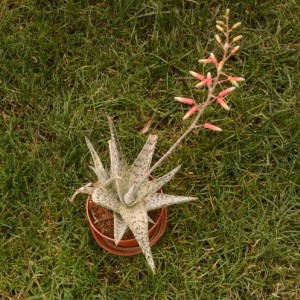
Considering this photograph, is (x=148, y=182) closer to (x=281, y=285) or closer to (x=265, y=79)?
(x=281, y=285)

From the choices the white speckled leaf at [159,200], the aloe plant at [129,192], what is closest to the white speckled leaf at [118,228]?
the aloe plant at [129,192]

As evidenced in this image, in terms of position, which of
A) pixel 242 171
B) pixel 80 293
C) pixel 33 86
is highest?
pixel 33 86

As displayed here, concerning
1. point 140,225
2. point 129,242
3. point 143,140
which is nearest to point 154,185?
point 140,225

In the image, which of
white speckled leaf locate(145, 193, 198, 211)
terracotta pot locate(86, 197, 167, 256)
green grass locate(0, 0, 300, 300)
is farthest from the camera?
green grass locate(0, 0, 300, 300)

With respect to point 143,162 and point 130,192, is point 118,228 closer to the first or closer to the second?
point 130,192

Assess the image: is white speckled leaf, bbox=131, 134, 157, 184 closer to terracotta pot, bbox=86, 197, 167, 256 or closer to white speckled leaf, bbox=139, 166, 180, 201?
white speckled leaf, bbox=139, 166, 180, 201

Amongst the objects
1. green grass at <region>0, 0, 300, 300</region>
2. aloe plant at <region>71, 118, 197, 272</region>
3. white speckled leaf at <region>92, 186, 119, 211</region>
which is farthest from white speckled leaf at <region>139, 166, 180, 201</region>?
green grass at <region>0, 0, 300, 300</region>

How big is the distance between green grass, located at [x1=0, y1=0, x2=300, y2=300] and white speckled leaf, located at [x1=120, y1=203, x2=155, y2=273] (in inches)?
15.7

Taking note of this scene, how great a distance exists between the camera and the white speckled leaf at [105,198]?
2.59m

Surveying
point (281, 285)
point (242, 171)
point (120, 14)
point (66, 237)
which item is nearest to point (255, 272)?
point (281, 285)

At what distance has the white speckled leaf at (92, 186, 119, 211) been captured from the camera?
2594mm

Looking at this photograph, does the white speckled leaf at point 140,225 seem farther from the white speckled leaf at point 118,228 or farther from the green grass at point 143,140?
the green grass at point 143,140

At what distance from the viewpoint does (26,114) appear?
3422mm

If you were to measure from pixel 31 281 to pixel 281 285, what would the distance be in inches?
50.7
